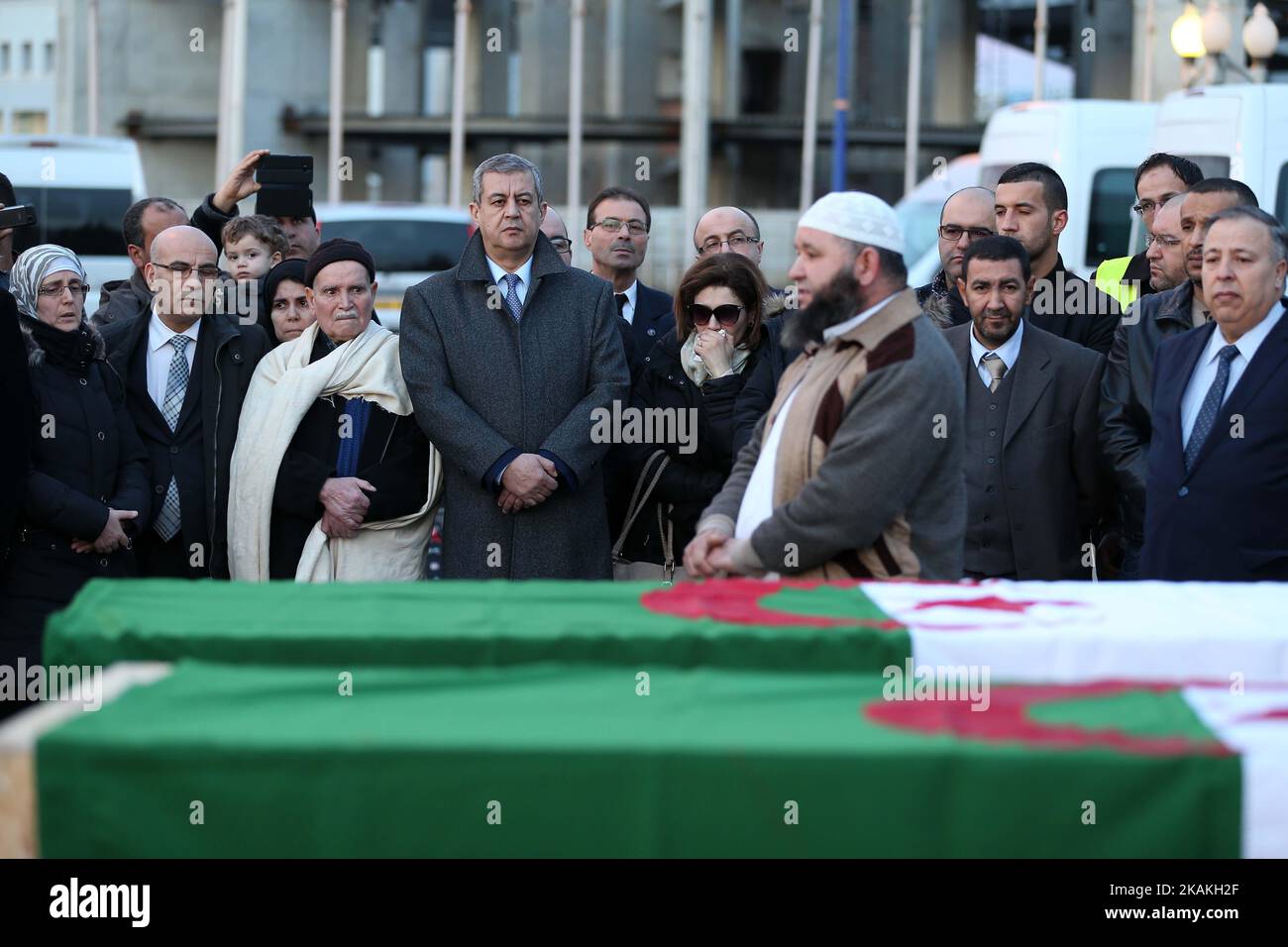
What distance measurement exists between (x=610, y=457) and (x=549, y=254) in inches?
29.2

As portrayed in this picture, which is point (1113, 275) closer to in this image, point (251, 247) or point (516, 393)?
point (516, 393)

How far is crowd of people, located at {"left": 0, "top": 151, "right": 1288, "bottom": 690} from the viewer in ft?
17.8

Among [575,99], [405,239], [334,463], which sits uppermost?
[575,99]

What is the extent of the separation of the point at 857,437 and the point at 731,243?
118 inches

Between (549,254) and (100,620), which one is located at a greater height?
(549,254)

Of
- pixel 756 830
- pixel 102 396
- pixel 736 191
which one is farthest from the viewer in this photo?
pixel 736 191

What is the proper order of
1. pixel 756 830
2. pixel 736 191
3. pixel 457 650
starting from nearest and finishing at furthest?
pixel 756 830 < pixel 457 650 < pixel 736 191

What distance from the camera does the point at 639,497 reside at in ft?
20.5

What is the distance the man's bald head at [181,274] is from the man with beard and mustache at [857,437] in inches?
104

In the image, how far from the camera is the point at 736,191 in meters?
37.9

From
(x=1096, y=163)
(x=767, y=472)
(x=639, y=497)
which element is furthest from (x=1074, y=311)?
(x=1096, y=163)

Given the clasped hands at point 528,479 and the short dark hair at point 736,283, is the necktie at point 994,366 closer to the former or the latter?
the short dark hair at point 736,283
